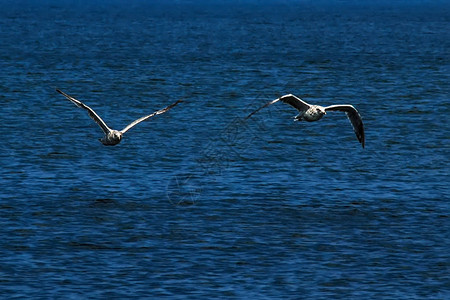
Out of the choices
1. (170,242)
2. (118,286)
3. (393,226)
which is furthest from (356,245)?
(118,286)

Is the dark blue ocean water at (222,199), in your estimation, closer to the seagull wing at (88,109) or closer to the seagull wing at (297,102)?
the seagull wing at (88,109)

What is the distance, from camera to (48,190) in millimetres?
59625

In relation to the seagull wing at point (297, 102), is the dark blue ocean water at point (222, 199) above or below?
below

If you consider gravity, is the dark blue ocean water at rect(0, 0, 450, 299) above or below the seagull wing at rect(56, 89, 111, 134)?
below

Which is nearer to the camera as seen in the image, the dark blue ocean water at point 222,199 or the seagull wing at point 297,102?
the seagull wing at point 297,102

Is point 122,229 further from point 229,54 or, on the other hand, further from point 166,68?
point 229,54

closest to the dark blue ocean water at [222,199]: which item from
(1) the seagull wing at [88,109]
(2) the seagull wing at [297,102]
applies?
(1) the seagull wing at [88,109]

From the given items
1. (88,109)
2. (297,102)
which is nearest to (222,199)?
(88,109)

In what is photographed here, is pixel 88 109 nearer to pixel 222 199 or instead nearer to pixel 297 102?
pixel 297 102

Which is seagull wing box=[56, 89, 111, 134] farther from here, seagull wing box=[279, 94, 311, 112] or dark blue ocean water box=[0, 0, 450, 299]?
seagull wing box=[279, 94, 311, 112]

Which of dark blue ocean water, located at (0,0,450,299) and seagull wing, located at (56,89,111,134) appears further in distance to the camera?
dark blue ocean water, located at (0,0,450,299)

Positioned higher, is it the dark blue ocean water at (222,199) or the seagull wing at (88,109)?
the seagull wing at (88,109)

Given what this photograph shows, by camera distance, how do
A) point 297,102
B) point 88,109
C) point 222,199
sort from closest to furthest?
point 297,102, point 88,109, point 222,199

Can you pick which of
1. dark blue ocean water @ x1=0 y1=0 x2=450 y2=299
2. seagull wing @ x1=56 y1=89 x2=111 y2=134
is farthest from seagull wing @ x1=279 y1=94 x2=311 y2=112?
dark blue ocean water @ x1=0 y1=0 x2=450 y2=299
